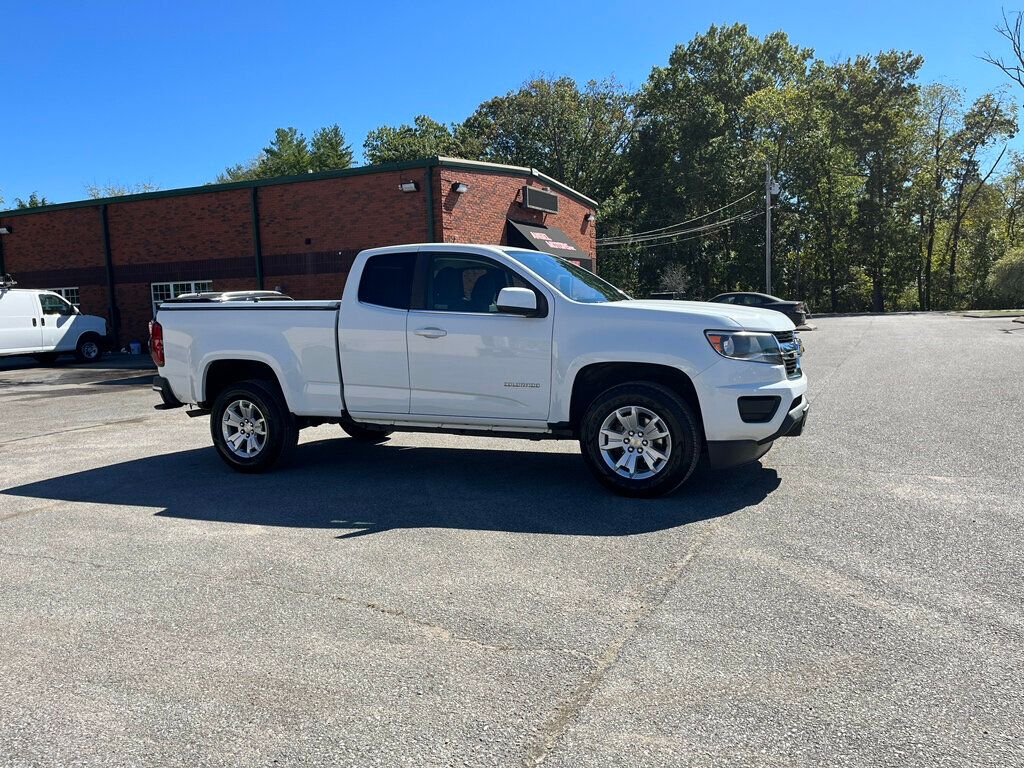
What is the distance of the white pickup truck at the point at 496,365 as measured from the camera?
5859 mm

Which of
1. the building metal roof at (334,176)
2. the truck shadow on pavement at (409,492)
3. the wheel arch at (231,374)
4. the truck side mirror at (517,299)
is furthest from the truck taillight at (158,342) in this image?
the building metal roof at (334,176)

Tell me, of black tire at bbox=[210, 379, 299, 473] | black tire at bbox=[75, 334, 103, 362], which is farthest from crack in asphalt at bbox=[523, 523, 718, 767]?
black tire at bbox=[75, 334, 103, 362]

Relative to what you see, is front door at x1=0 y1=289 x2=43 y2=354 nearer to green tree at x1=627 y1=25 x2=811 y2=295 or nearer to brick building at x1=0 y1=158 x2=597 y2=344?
brick building at x1=0 y1=158 x2=597 y2=344

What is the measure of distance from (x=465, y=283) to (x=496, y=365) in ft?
2.73

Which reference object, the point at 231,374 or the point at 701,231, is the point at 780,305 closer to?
the point at 231,374

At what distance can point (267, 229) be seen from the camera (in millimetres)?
22625

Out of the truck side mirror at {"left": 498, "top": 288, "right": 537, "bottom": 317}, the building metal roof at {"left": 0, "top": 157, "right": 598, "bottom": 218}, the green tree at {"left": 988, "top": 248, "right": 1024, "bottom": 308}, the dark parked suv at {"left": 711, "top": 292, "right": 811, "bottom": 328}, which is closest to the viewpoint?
the truck side mirror at {"left": 498, "top": 288, "right": 537, "bottom": 317}

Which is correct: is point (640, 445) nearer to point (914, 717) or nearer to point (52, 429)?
point (914, 717)

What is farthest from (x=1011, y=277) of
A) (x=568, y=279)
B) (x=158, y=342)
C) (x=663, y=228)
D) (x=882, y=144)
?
(x=158, y=342)

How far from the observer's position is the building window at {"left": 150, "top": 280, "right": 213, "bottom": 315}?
24.3 m

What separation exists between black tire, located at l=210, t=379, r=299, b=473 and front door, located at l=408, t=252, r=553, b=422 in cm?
137

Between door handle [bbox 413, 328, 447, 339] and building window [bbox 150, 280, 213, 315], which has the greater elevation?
building window [bbox 150, 280, 213, 315]

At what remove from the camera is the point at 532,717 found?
9.74ft

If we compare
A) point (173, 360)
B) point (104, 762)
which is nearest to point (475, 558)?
point (104, 762)
